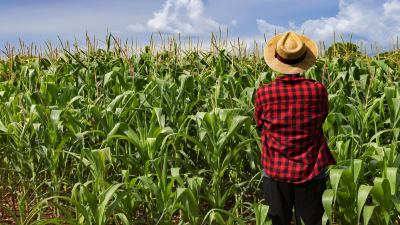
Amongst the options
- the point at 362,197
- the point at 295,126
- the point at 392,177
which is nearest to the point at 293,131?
the point at 295,126

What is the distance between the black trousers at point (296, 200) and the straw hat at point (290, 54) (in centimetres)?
66

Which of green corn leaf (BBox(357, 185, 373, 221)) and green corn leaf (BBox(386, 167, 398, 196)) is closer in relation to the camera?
green corn leaf (BBox(357, 185, 373, 221))

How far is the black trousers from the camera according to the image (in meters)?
3.09

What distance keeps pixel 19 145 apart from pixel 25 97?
620 mm

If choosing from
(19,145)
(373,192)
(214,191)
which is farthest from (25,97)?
(373,192)

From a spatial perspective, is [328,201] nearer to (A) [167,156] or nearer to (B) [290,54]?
(B) [290,54]

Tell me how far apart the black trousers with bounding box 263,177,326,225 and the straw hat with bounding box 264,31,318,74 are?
2.18 feet

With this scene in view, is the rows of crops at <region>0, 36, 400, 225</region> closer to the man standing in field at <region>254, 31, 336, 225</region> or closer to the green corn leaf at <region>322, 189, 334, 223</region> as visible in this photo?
the green corn leaf at <region>322, 189, 334, 223</region>

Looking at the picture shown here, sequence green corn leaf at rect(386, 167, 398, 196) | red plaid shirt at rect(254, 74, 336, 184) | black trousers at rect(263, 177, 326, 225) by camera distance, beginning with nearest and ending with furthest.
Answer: red plaid shirt at rect(254, 74, 336, 184) < black trousers at rect(263, 177, 326, 225) < green corn leaf at rect(386, 167, 398, 196)

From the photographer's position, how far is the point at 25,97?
196 inches

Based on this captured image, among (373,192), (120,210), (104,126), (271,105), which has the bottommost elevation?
(120,210)

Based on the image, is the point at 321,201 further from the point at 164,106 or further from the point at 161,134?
the point at 164,106

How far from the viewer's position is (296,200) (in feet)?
10.3

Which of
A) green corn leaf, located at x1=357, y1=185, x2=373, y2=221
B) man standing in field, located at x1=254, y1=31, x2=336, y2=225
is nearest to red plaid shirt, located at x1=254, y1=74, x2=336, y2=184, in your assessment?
man standing in field, located at x1=254, y1=31, x2=336, y2=225
